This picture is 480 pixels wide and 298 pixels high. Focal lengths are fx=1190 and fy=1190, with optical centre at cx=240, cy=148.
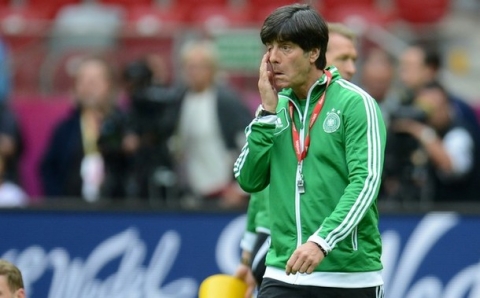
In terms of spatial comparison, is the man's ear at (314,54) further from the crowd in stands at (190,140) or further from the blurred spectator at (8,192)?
the blurred spectator at (8,192)

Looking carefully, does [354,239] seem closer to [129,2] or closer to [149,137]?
[149,137]

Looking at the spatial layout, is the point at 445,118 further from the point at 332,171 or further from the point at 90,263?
the point at 332,171

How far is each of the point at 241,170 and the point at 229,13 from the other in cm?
968

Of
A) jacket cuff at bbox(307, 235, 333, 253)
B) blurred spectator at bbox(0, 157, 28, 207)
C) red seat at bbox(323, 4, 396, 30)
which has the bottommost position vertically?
blurred spectator at bbox(0, 157, 28, 207)

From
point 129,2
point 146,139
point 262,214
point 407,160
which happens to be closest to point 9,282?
point 262,214

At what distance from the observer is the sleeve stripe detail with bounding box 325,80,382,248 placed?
15.2 feet

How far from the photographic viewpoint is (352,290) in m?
4.91

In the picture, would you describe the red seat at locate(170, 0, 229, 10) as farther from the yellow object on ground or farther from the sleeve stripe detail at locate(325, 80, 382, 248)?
the sleeve stripe detail at locate(325, 80, 382, 248)

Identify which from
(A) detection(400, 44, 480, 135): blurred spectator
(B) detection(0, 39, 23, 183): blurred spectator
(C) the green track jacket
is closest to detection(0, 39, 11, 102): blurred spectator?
(B) detection(0, 39, 23, 183): blurred spectator

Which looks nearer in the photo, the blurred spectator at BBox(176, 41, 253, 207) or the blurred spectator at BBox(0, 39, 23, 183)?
the blurred spectator at BBox(176, 41, 253, 207)

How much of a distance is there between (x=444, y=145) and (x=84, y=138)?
291cm

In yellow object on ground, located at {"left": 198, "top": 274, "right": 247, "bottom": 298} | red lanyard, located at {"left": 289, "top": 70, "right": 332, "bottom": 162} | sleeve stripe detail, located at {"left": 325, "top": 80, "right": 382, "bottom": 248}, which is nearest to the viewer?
sleeve stripe detail, located at {"left": 325, "top": 80, "right": 382, "bottom": 248}

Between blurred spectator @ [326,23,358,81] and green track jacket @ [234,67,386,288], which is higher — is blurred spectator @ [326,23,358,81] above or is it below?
above

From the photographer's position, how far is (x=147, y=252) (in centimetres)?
864
